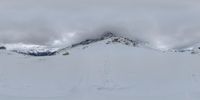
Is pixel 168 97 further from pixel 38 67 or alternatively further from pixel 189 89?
pixel 38 67

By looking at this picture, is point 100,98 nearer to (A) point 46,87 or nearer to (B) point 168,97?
(B) point 168,97

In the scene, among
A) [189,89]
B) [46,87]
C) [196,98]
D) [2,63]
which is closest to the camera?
[196,98]

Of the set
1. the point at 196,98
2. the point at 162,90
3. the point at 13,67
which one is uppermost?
the point at 13,67

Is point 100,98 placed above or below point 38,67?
below

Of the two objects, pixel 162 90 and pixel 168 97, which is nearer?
pixel 168 97

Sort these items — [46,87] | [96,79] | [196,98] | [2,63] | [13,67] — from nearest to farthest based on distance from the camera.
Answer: [196,98], [46,87], [96,79], [13,67], [2,63]

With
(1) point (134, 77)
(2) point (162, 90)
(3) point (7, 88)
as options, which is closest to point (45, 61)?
(1) point (134, 77)
